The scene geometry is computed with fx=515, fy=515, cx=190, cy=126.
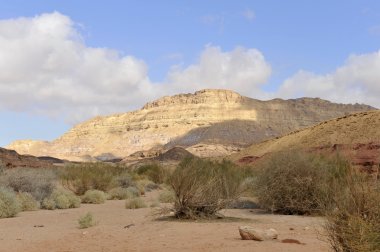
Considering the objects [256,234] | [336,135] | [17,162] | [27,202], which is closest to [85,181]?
[27,202]

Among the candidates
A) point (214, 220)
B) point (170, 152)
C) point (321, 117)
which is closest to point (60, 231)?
point (214, 220)

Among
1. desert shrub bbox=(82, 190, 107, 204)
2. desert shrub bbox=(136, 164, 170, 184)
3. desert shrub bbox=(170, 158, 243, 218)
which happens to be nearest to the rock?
desert shrub bbox=(170, 158, 243, 218)

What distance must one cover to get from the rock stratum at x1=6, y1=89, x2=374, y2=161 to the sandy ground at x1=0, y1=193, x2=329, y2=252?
112 meters

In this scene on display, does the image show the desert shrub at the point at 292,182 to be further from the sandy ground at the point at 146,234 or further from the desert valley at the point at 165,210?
the sandy ground at the point at 146,234

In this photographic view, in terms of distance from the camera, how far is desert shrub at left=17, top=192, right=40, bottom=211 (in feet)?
61.3

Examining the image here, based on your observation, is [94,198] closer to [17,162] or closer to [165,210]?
[165,210]

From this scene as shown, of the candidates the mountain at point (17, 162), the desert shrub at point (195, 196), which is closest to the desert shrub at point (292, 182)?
the desert shrub at point (195, 196)

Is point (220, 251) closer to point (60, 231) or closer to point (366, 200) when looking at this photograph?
point (366, 200)

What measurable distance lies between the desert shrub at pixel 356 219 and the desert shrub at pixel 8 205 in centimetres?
1191

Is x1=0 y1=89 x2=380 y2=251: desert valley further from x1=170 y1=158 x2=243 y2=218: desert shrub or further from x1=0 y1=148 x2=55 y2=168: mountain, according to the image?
x1=0 y1=148 x2=55 y2=168: mountain

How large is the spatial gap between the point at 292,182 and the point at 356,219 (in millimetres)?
9478

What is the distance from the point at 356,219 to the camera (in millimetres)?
7012

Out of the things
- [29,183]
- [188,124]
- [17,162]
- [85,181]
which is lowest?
[29,183]

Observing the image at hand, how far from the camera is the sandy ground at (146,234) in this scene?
9953 millimetres
